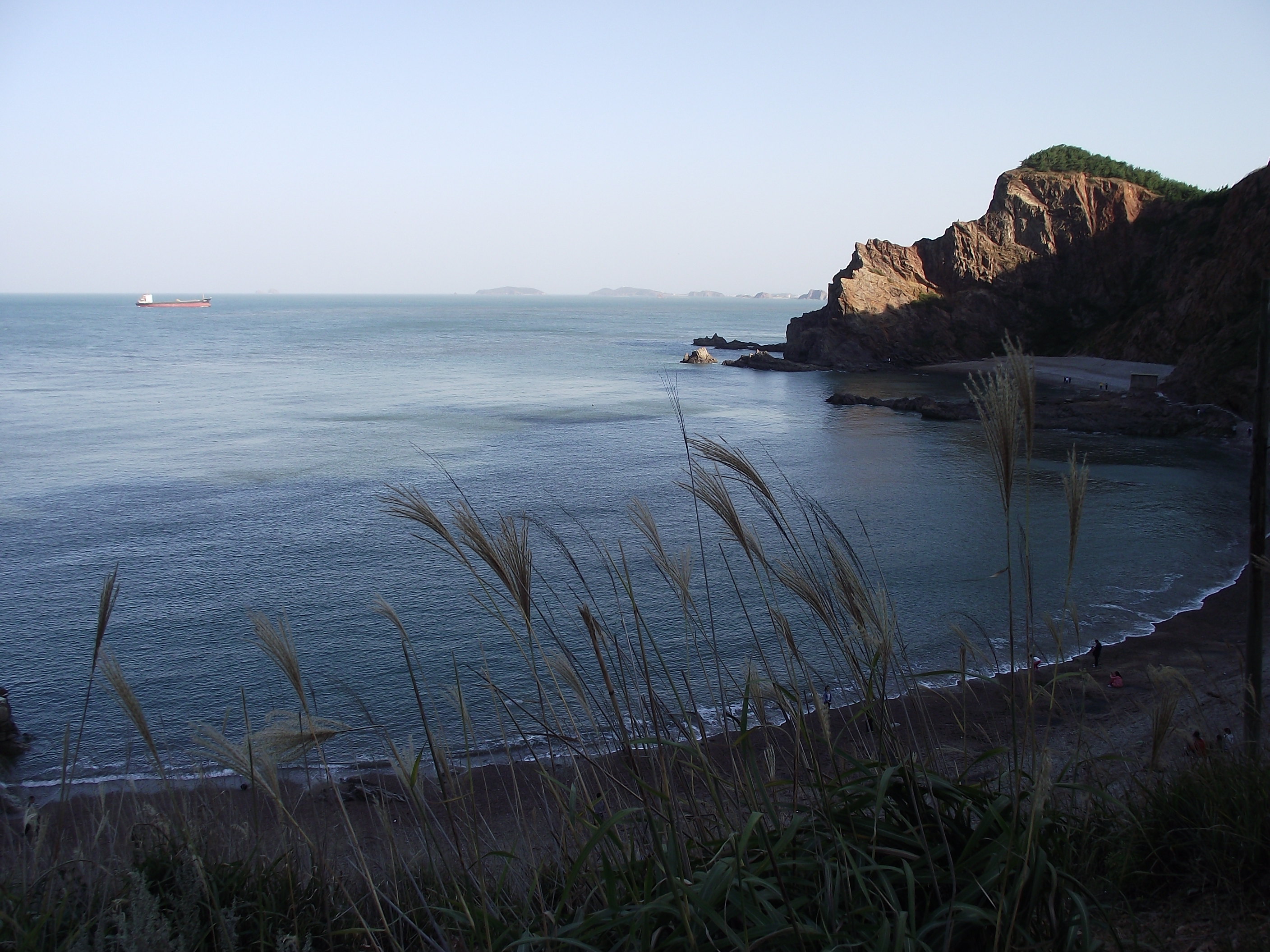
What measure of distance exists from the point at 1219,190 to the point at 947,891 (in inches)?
3074

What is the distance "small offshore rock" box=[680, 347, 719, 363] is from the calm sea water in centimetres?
1657

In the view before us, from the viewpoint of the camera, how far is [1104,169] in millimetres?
70250

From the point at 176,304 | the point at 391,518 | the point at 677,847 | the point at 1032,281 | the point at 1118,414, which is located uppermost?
the point at 176,304

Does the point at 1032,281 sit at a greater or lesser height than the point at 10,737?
greater

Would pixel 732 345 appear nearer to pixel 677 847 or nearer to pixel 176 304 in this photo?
pixel 677 847

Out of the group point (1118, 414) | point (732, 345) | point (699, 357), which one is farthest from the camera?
point (732, 345)

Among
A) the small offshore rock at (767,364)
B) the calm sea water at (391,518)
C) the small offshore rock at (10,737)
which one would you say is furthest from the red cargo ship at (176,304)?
the small offshore rock at (10,737)

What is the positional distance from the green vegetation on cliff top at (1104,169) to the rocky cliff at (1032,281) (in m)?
1.67

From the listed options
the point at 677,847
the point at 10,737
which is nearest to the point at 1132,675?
the point at 677,847

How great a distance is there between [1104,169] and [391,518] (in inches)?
2767

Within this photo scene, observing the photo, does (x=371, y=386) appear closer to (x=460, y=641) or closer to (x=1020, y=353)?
(x=460, y=641)

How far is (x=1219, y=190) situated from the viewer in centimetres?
6328

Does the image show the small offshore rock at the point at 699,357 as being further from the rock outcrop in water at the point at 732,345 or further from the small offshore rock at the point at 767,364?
the rock outcrop in water at the point at 732,345

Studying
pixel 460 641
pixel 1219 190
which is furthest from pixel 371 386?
pixel 1219 190
